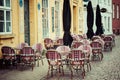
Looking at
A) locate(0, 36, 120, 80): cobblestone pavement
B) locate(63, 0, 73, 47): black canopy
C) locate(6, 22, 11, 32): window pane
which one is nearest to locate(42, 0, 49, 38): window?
locate(63, 0, 73, 47): black canopy

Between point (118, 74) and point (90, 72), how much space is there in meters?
1.13

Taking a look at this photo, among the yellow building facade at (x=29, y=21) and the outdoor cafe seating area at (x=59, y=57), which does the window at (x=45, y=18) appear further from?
the outdoor cafe seating area at (x=59, y=57)

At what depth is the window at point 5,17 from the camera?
14.8 m

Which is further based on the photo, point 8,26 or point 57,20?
point 57,20

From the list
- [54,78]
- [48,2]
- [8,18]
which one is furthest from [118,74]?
[48,2]

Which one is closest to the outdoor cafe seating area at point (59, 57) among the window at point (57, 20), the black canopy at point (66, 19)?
the black canopy at point (66, 19)

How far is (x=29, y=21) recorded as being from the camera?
19.0 m

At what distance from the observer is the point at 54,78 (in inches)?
460

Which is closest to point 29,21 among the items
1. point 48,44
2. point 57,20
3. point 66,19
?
point 48,44

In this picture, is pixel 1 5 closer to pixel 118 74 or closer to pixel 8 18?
pixel 8 18

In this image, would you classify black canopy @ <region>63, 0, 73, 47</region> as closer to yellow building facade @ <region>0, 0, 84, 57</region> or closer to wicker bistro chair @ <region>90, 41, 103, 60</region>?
wicker bistro chair @ <region>90, 41, 103, 60</region>

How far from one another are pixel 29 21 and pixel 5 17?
394 centimetres

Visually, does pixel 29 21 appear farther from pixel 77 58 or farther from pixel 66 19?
pixel 77 58

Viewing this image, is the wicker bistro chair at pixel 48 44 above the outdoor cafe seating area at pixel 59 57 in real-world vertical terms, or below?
above
